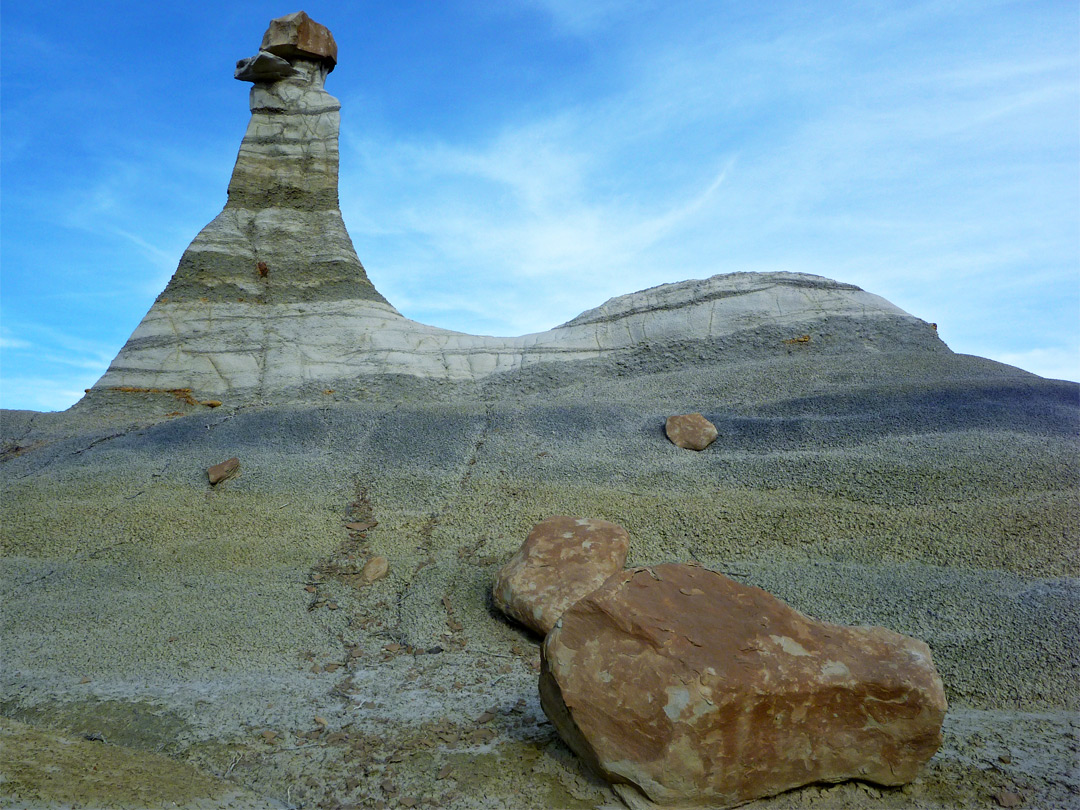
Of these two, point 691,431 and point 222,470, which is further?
point 691,431

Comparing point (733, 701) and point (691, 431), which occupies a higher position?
point (691, 431)

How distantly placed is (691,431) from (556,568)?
2.82 m

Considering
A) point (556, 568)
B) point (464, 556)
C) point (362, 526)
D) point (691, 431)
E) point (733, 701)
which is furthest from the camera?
point (691, 431)

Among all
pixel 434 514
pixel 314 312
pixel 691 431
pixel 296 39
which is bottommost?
pixel 434 514

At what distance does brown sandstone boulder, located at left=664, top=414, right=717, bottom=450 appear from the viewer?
22.7 ft

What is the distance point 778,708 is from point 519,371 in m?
7.05

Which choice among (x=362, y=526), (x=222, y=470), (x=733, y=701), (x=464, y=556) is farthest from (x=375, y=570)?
(x=733, y=701)

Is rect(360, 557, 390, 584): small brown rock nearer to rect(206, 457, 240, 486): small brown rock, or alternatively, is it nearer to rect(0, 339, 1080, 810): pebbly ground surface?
rect(0, 339, 1080, 810): pebbly ground surface

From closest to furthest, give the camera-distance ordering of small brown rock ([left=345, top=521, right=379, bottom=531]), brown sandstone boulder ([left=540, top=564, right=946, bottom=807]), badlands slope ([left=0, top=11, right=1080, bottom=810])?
1. brown sandstone boulder ([left=540, top=564, right=946, bottom=807])
2. badlands slope ([left=0, top=11, right=1080, bottom=810])
3. small brown rock ([left=345, top=521, right=379, bottom=531])

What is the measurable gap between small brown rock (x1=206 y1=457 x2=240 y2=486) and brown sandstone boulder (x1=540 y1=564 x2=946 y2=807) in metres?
4.98

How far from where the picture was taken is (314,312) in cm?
1025

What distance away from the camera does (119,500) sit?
6.67 meters

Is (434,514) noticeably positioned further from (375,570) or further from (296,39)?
(296,39)

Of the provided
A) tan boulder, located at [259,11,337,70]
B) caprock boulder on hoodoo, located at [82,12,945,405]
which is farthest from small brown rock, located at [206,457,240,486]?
tan boulder, located at [259,11,337,70]
